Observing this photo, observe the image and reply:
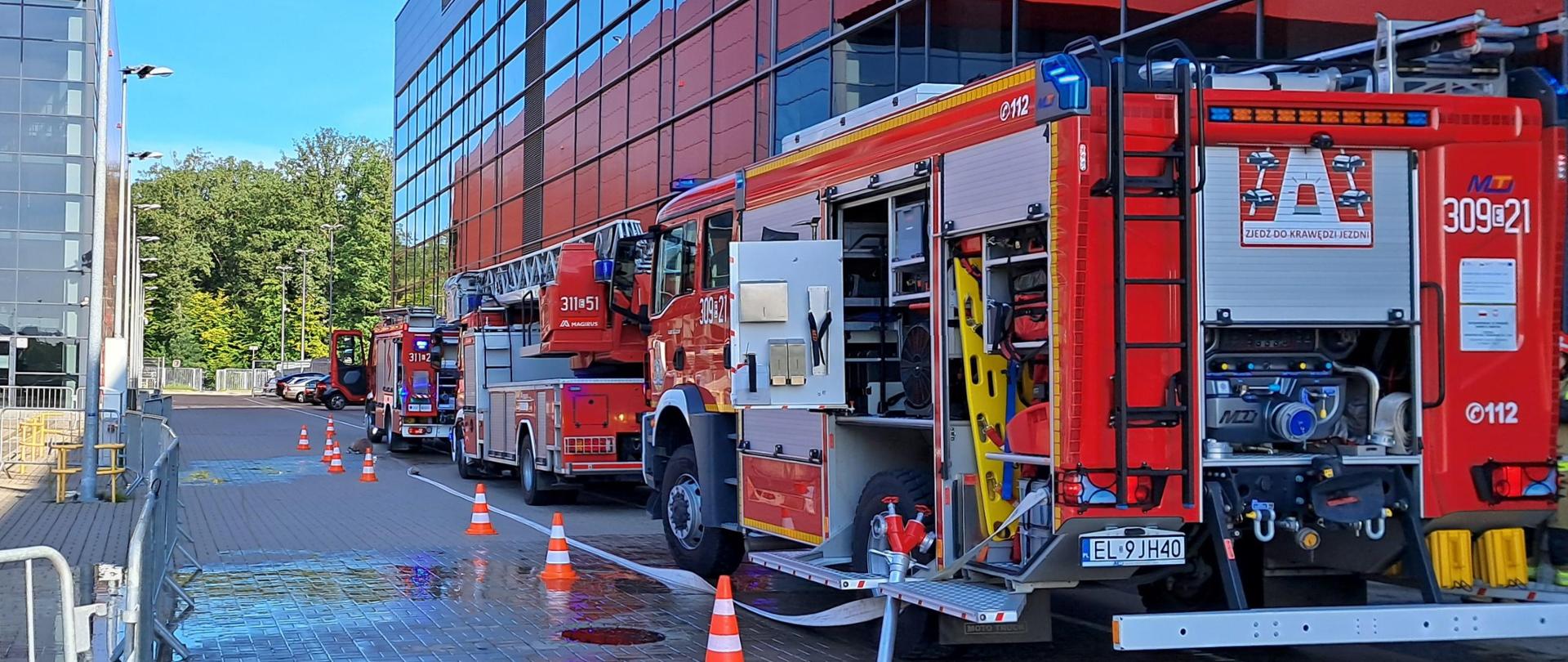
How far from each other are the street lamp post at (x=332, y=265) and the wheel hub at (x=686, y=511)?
7816cm

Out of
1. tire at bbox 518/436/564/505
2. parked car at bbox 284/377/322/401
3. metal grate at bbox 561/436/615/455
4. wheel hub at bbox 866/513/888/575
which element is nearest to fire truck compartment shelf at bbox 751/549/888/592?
wheel hub at bbox 866/513/888/575

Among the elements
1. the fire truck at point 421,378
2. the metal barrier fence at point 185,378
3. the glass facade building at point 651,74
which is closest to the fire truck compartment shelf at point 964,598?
the glass facade building at point 651,74

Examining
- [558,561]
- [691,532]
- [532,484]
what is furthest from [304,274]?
[691,532]

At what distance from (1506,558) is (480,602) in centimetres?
674

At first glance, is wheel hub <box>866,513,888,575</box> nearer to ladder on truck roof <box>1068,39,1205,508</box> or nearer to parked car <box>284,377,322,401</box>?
ladder on truck roof <box>1068,39,1205,508</box>

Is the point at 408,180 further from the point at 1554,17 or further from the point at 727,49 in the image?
the point at 1554,17

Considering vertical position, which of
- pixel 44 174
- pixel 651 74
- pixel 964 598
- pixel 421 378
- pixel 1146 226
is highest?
pixel 651 74

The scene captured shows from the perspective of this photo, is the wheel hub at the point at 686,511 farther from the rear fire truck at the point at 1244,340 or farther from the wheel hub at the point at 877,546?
the rear fire truck at the point at 1244,340

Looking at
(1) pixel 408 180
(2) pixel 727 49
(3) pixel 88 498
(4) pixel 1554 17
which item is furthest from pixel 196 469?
(1) pixel 408 180

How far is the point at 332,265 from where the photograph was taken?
8756 centimetres

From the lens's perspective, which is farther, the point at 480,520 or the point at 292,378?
the point at 292,378

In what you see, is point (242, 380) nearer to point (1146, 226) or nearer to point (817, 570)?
point (817, 570)

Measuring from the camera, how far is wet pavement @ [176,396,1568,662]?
8711mm

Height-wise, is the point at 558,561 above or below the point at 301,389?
below
